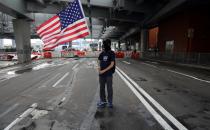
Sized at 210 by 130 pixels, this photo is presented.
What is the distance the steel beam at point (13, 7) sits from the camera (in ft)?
61.2

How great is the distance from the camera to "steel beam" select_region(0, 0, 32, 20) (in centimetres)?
1866

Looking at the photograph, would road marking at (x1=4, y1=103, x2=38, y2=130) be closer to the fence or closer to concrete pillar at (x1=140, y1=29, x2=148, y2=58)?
the fence

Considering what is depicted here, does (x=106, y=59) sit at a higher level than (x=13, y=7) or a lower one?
lower

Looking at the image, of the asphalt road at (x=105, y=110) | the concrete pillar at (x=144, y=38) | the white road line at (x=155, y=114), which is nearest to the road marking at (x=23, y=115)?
the asphalt road at (x=105, y=110)

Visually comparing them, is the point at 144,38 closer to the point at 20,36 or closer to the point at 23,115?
the point at 20,36

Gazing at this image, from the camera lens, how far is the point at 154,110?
18.3 ft

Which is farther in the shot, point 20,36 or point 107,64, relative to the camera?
point 20,36

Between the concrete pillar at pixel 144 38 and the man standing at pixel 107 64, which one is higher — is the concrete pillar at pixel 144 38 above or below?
above

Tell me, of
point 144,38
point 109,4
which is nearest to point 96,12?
point 109,4

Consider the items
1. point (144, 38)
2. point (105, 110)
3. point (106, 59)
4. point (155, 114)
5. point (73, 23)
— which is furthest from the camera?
point (144, 38)

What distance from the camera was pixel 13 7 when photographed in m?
20.6

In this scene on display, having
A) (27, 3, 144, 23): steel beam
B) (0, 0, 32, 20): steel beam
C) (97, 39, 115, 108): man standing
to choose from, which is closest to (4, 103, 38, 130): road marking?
(97, 39, 115, 108): man standing

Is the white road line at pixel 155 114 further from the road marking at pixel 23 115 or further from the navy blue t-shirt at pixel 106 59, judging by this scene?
the road marking at pixel 23 115

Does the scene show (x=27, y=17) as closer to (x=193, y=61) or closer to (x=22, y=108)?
(x=193, y=61)
